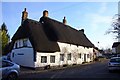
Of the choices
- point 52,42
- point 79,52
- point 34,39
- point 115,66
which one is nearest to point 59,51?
point 52,42

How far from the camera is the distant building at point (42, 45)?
34.2 metres

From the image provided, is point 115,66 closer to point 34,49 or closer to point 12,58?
point 34,49

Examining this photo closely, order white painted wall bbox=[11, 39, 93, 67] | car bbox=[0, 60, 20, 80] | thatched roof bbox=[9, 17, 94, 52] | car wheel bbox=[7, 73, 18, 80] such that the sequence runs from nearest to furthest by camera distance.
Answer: car bbox=[0, 60, 20, 80]
car wheel bbox=[7, 73, 18, 80]
white painted wall bbox=[11, 39, 93, 67]
thatched roof bbox=[9, 17, 94, 52]

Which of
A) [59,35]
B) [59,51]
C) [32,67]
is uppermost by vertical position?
[59,35]

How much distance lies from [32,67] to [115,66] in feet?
44.5

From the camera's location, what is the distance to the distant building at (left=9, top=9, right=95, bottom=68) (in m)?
34.2

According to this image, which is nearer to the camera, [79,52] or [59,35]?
[59,35]

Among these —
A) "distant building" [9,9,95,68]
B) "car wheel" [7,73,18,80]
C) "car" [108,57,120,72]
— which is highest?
"distant building" [9,9,95,68]

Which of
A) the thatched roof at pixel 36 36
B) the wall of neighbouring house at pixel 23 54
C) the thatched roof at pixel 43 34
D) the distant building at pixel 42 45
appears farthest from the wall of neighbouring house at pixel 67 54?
Result: the wall of neighbouring house at pixel 23 54

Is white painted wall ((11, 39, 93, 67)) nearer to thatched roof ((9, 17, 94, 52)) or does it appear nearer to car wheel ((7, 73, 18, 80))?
thatched roof ((9, 17, 94, 52))

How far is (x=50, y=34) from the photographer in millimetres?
39656

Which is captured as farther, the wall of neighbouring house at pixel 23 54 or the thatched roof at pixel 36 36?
the wall of neighbouring house at pixel 23 54

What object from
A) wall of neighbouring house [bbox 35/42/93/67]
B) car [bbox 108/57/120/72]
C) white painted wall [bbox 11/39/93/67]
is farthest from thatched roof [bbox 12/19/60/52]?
car [bbox 108/57/120/72]

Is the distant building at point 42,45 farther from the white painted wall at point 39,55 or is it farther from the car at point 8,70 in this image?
the car at point 8,70
